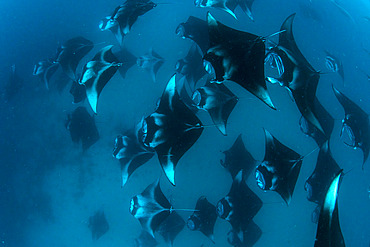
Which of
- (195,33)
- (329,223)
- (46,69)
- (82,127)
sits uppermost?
(329,223)

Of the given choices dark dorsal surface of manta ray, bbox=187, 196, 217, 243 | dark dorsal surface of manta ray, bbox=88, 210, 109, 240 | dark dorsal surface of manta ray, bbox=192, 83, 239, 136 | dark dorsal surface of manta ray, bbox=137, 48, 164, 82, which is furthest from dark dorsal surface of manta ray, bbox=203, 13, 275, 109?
dark dorsal surface of manta ray, bbox=88, 210, 109, 240

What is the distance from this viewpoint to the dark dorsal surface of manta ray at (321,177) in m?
3.76

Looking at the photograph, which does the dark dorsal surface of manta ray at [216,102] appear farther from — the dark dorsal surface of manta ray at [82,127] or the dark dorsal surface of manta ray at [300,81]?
the dark dorsal surface of manta ray at [82,127]

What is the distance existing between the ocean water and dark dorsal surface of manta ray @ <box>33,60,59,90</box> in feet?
1.24

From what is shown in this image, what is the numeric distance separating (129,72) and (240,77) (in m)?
3.63

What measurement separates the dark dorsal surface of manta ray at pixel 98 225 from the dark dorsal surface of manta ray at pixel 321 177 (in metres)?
3.86

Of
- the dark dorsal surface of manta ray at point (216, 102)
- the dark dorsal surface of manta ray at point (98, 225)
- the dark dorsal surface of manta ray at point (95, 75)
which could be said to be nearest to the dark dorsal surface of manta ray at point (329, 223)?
the dark dorsal surface of manta ray at point (216, 102)

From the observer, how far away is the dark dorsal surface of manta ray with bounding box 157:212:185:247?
4406mm

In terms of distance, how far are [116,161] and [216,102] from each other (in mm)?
2699

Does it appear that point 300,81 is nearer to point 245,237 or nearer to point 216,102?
point 216,102

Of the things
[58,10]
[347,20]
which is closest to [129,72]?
[58,10]

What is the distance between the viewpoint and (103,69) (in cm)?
367

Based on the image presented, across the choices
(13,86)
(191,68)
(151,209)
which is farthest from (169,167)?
(13,86)

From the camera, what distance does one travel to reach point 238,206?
3.63 m
